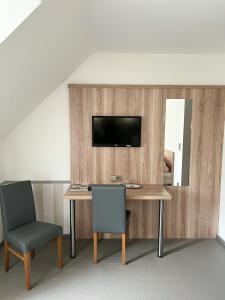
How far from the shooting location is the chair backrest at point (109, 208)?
2.65 metres

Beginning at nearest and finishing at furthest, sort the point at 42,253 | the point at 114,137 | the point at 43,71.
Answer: the point at 43,71 < the point at 42,253 < the point at 114,137

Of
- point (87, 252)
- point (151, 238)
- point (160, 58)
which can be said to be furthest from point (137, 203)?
point (160, 58)

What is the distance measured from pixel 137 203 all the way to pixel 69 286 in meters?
1.41

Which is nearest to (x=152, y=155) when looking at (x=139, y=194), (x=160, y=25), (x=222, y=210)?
(x=139, y=194)

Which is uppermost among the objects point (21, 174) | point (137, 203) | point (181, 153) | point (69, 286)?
point (181, 153)

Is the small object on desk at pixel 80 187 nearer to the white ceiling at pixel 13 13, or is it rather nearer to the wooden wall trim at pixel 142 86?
the wooden wall trim at pixel 142 86

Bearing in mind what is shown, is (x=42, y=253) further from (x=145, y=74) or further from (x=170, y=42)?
(x=170, y=42)

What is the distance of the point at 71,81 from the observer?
3252 mm

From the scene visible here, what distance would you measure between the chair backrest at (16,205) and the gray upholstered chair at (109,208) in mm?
802

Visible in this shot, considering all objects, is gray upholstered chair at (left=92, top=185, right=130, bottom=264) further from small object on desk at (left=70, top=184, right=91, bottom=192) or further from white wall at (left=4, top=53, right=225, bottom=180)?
white wall at (left=4, top=53, right=225, bottom=180)

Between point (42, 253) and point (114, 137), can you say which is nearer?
point (42, 253)

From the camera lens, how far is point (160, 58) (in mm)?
3260

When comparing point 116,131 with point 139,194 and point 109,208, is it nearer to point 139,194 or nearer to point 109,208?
point 139,194

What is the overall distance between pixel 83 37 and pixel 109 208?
6.28 feet
